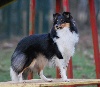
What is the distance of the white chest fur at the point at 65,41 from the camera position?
578 centimetres

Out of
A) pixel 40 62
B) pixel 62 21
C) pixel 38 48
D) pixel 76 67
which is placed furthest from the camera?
pixel 76 67

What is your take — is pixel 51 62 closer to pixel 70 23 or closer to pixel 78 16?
pixel 70 23

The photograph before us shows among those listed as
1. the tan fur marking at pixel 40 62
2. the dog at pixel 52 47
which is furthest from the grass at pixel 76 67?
the dog at pixel 52 47

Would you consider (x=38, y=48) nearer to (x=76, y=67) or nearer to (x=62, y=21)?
(x=62, y=21)

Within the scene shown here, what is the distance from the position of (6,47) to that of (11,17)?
118cm

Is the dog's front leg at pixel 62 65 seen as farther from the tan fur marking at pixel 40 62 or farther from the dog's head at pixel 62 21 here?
the dog's head at pixel 62 21

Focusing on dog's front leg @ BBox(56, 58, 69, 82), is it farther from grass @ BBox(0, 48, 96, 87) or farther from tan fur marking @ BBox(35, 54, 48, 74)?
grass @ BBox(0, 48, 96, 87)

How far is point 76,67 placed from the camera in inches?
455

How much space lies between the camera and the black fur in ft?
19.0

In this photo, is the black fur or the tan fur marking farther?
the tan fur marking

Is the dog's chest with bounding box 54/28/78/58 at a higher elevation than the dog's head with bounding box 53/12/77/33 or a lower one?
lower

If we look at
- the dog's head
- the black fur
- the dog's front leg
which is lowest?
the dog's front leg

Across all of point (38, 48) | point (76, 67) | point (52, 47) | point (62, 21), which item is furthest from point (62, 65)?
point (76, 67)

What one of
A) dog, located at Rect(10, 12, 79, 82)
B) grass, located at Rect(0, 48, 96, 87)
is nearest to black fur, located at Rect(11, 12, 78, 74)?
dog, located at Rect(10, 12, 79, 82)
